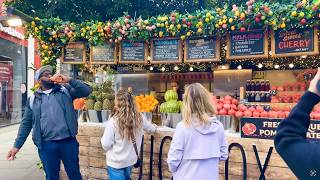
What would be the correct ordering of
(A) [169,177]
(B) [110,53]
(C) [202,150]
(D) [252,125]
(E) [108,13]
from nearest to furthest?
(C) [202,150] < (D) [252,125] < (A) [169,177] < (B) [110,53] < (E) [108,13]

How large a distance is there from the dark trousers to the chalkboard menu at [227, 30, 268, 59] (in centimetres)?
288

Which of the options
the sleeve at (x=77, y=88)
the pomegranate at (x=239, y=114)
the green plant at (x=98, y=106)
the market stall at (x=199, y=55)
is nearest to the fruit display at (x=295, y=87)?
the market stall at (x=199, y=55)

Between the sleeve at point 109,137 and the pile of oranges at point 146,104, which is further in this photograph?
the pile of oranges at point 146,104

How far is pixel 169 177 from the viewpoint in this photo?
18.7 feet

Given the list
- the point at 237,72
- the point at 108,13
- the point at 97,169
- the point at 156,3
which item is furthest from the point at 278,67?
the point at 97,169

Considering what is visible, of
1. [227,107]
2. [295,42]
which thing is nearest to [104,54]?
[227,107]

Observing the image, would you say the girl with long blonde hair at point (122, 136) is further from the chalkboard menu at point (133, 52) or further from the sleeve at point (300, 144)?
the sleeve at point (300, 144)

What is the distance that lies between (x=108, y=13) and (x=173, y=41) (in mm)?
3059

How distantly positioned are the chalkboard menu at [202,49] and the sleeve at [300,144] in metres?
4.45

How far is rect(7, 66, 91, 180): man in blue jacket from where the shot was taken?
471 centimetres

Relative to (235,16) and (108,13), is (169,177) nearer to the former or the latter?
(235,16)

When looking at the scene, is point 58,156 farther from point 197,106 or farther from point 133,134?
point 197,106

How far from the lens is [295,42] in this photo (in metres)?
5.20

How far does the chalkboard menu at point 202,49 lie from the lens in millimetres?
5840
